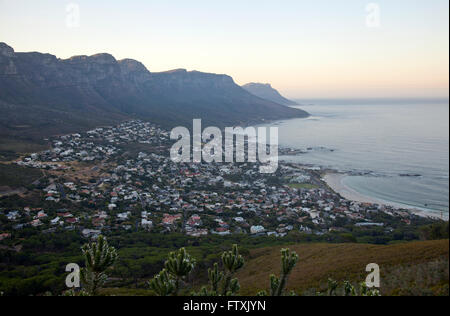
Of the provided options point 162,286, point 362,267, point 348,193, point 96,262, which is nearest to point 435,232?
point 362,267

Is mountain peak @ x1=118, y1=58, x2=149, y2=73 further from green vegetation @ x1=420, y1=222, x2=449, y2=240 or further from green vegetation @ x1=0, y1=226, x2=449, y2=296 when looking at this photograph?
green vegetation @ x1=420, y1=222, x2=449, y2=240

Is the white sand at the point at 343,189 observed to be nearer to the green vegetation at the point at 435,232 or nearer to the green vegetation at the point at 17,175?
the green vegetation at the point at 435,232

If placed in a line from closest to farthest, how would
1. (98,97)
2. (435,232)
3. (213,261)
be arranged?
(213,261), (435,232), (98,97)

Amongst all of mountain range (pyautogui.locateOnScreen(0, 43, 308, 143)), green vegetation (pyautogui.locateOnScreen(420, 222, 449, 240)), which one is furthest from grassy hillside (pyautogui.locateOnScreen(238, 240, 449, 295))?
mountain range (pyautogui.locateOnScreen(0, 43, 308, 143))

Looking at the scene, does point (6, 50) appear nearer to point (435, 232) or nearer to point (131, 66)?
point (131, 66)

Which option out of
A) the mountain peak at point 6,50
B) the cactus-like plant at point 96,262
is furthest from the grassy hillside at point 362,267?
the mountain peak at point 6,50

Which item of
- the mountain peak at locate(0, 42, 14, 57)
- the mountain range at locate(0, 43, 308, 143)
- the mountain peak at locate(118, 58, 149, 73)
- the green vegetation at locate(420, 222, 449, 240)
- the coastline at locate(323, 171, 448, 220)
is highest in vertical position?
the mountain peak at locate(118, 58, 149, 73)

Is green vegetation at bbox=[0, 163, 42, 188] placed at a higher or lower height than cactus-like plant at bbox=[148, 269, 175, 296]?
lower
